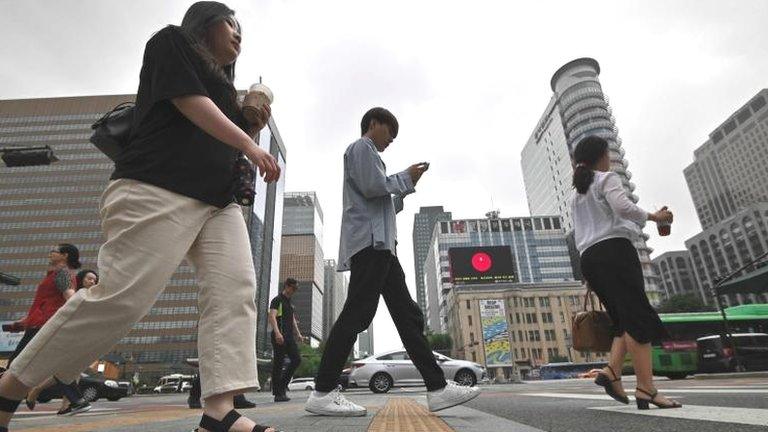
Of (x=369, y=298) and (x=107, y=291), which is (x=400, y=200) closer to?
(x=369, y=298)

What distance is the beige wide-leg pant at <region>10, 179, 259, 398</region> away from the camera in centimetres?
128

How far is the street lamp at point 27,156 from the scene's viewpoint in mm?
12367

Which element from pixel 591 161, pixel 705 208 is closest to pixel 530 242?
pixel 705 208

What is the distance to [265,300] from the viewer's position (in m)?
96.7

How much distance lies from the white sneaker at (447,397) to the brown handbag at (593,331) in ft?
3.05

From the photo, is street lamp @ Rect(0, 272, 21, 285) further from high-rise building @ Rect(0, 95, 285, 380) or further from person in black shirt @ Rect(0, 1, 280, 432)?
high-rise building @ Rect(0, 95, 285, 380)

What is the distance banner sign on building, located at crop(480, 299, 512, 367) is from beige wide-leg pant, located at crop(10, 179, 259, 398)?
2908 inches

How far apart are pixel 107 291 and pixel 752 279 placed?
1890cm

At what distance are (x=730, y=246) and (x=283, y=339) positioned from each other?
120881 mm

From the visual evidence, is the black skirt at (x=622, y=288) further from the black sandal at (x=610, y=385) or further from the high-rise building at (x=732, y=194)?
the high-rise building at (x=732, y=194)

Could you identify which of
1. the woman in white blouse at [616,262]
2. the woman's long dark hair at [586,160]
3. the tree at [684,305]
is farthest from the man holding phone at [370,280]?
the tree at [684,305]

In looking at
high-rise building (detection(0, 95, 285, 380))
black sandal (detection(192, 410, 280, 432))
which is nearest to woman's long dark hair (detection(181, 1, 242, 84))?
black sandal (detection(192, 410, 280, 432))

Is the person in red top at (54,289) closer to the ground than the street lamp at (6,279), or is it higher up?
closer to the ground

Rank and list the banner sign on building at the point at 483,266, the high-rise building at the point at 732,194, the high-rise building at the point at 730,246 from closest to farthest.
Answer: the banner sign on building at the point at 483,266 < the high-rise building at the point at 730,246 < the high-rise building at the point at 732,194
